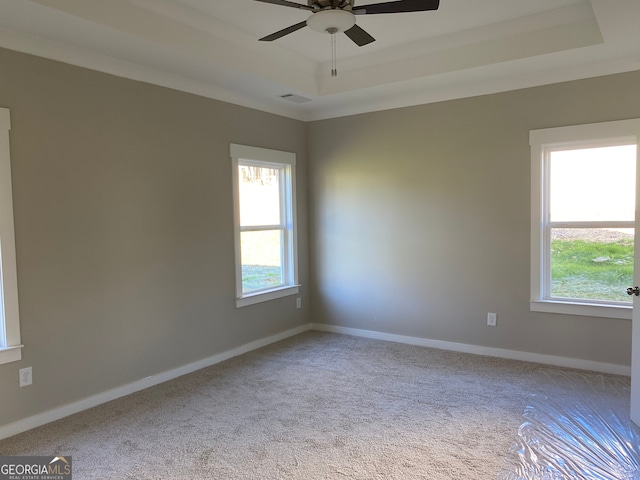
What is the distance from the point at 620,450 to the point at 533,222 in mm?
1969

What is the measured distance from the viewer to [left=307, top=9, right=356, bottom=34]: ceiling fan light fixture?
226cm

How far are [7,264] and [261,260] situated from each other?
2.41 m

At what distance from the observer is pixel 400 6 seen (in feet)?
7.39

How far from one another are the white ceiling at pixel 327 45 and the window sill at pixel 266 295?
1921 mm

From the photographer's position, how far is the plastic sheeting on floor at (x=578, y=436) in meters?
2.36

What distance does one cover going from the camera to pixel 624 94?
355 cm

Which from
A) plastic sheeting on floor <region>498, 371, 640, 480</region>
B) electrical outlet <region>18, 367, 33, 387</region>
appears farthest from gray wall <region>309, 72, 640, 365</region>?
electrical outlet <region>18, 367, 33, 387</region>

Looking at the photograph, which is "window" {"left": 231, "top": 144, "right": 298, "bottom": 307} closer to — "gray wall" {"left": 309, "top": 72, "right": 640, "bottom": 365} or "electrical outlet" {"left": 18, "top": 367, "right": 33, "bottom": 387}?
"gray wall" {"left": 309, "top": 72, "right": 640, "bottom": 365}

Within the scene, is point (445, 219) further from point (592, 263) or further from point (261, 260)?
point (261, 260)

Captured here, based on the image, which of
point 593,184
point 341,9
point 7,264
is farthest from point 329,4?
point 593,184

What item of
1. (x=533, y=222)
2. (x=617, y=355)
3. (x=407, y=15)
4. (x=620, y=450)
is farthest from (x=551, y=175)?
(x=620, y=450)

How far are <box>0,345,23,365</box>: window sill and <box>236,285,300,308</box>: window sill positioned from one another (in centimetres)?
190

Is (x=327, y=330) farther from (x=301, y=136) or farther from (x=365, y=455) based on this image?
(x=365, y=455)

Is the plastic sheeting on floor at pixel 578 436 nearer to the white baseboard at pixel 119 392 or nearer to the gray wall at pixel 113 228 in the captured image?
the white baseboard at pixel 119 392
